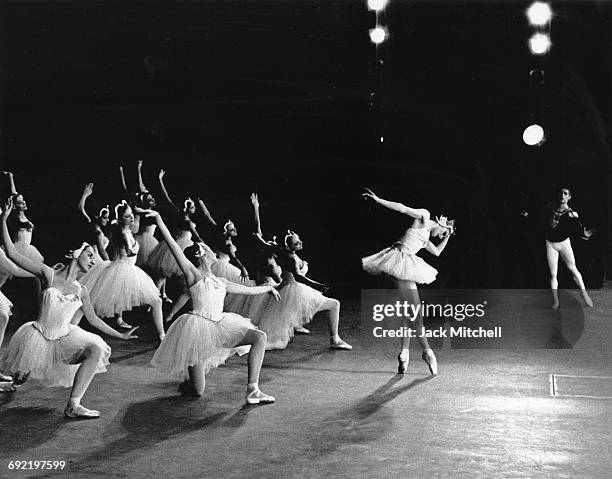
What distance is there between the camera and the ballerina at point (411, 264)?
5.43 m

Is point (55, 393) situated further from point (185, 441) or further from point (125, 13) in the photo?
point (125, 13)

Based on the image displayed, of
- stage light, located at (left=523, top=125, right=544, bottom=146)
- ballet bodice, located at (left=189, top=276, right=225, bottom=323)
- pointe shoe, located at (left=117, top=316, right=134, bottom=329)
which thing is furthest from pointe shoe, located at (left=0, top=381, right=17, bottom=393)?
stage light, located at (left=523, top=125, right=544, bottom=146)

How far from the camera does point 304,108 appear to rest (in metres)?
7.20

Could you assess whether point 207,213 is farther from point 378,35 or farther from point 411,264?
point 411,264

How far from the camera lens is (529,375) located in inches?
210

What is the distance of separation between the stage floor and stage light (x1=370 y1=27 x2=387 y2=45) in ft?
8.85

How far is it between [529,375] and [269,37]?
3250mm

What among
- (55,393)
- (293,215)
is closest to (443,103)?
(293,215)

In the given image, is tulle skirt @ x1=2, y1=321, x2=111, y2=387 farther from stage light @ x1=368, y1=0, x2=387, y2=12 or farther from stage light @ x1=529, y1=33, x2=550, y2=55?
stage light @ x1=529, y1=33, x2=550, y2=55

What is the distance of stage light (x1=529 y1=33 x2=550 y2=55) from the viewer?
24.1 ft

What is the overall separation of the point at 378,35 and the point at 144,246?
2.59m

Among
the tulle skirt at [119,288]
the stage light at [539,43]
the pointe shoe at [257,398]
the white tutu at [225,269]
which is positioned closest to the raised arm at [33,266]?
the pointe shoe at [257,398]

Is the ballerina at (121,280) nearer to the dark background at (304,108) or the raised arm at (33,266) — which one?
the dark background at (304,108)

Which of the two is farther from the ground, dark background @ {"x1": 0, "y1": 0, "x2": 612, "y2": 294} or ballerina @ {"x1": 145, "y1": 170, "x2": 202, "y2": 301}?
dark background @ {"x1": 0, "y1": 0, "x2": 612, "y2": 294}
